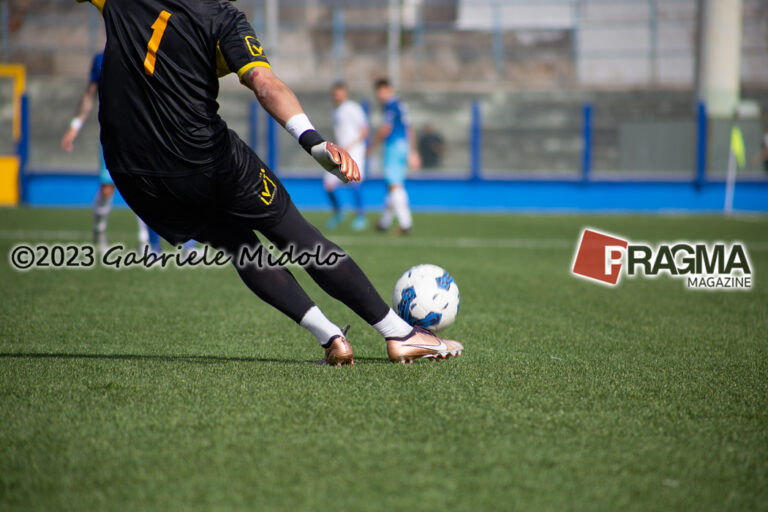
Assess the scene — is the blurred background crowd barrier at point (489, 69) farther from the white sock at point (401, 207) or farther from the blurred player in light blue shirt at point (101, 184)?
the blurred player in light blue shirt at point (101, 184)

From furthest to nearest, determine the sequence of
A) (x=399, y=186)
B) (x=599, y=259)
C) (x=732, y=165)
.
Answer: (x=732, y=165)
(x=399, y=186)
(x=599, y=259)

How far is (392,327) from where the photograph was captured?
163 inches

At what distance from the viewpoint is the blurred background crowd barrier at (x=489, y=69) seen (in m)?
19.6

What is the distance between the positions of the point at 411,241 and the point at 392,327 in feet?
23.4

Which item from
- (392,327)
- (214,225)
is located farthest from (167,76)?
(392,327)

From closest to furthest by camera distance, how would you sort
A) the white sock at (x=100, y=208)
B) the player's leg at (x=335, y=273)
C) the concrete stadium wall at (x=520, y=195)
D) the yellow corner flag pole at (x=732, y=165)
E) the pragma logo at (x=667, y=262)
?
1. the player's leg at (x=335, y=273)
2. the pragma logo at (x=667, y=262)
3. the white sock at (x=100, y=208)
4. the yellow corner flag pole at (x=732, y=165)
5. the concrete stadium wall at (x=520, y=195)

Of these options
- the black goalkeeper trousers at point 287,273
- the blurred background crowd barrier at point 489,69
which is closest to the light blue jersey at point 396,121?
the blurred background crowd barrier at point 489,69

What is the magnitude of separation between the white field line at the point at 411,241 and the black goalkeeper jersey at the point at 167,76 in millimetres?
6961

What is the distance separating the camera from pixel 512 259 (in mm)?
9414

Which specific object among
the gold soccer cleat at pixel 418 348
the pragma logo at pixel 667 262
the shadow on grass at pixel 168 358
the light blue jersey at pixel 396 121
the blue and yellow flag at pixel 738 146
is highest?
the light blue jersey at pixel 396 121

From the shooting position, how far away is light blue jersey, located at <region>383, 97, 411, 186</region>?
12.5m

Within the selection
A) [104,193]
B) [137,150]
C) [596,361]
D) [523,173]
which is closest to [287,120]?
[137,150]

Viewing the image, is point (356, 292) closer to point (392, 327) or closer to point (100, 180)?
point (392, 327)

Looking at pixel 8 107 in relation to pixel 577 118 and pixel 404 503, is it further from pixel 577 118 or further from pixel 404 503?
pixel 404 503
